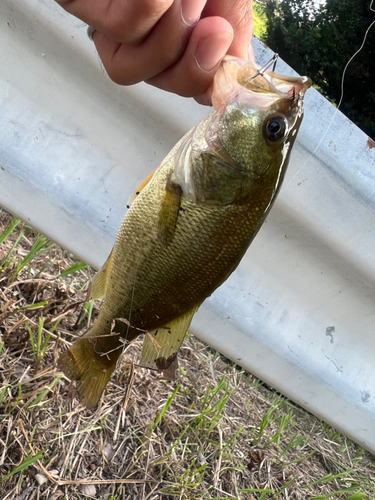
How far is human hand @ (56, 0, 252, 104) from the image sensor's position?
A: 105cm

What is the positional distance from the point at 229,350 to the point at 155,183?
99 centimetres

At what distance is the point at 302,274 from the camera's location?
1.90 metres

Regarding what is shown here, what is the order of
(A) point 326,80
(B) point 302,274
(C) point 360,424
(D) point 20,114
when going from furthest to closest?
(A) point 326,80 < (C) point 360,424 < (B) point 302,274 < (D) point 20,114

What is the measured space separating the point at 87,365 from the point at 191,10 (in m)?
1.25

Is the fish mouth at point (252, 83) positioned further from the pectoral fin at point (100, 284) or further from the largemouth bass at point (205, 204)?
the pectoral fin at point (100, 284)

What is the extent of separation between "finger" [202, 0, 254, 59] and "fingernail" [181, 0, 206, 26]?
12 cm

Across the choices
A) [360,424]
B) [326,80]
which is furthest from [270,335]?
[326,80]

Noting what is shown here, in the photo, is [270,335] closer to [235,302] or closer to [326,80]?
[235,302]

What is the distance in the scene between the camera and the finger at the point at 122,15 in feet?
3.31

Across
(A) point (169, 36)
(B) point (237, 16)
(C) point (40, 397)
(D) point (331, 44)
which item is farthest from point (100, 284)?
(D) point (331, 44)

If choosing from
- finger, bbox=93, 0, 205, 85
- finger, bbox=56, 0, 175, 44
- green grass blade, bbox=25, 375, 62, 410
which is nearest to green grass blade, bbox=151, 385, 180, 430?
green grass blade, bbox=25, 375, 62, 410

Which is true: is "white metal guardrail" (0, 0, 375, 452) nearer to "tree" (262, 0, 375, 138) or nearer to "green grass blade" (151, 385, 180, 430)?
"green grass blade" (151, 385, 180, 430)

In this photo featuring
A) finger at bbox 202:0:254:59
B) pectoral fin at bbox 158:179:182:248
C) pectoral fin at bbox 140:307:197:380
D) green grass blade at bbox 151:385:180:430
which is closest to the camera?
finger at bbox 202:0:254:59

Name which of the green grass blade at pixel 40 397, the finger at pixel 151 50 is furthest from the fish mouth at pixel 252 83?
the green grass blade at pixel 40 397
